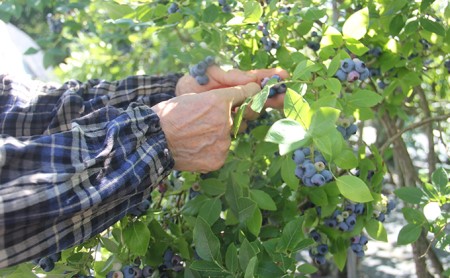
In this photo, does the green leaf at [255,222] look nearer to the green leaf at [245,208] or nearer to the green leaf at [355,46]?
the green leaf at [245,208]

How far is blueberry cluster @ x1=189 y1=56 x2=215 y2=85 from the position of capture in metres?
1.54

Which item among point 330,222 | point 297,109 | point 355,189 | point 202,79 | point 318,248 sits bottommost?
point 318,248

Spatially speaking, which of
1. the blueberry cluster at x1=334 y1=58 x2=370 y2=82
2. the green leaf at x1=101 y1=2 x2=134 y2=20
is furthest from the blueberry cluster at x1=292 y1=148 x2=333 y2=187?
the green leaf at x1=101 y1=2 x2=134 y2=20

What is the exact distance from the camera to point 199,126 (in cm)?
128

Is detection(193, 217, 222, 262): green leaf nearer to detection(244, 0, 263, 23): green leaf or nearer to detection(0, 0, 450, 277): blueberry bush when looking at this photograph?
detection(0, 0, 450, 277): blueberry bush

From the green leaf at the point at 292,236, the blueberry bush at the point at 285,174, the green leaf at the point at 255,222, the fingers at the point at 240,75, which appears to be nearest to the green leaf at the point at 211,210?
the blueberry bush at the point at 285,174

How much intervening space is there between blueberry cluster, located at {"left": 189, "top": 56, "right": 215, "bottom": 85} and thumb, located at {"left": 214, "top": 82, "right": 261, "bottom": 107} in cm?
19

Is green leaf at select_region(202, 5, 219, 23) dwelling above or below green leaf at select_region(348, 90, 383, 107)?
above

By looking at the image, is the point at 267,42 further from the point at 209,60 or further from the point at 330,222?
the point at 330,222

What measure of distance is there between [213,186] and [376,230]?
43 cm

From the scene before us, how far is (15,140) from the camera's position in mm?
1023

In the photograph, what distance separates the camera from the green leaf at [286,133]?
0.78m

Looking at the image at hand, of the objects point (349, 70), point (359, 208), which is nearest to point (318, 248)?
point (359, 208)

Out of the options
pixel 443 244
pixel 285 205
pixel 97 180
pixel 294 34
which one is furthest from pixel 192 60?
pixel 443 244
